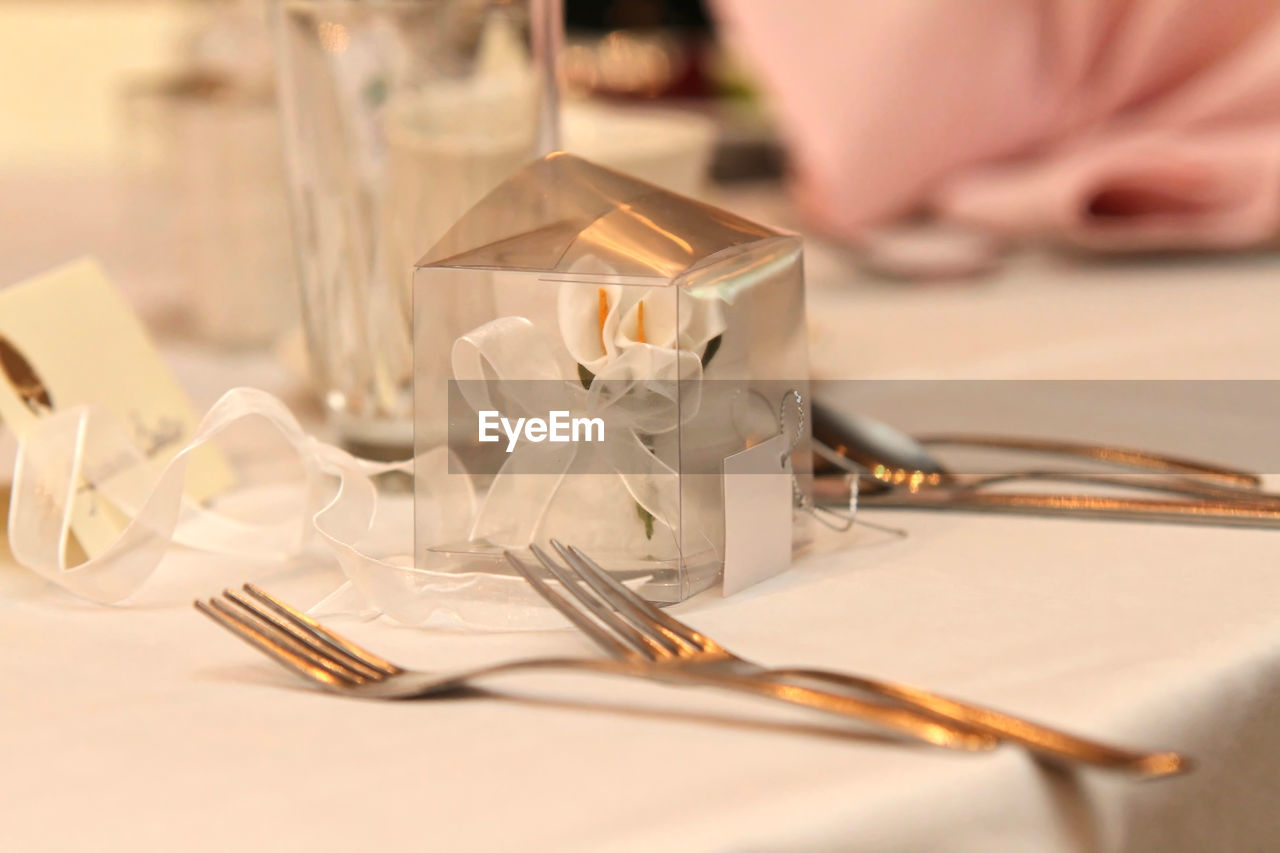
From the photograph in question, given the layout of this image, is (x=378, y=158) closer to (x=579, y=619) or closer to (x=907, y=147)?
(x=579, y=619)

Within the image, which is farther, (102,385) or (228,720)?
(102,385)

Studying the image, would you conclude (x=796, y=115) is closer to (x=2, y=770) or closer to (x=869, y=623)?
(x=869, y=623)

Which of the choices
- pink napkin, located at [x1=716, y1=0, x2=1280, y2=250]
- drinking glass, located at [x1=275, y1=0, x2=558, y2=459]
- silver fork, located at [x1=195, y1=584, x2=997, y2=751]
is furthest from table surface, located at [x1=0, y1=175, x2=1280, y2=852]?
pink napkin, located at [x1=716, y1=0, x2=1280, y2=250]

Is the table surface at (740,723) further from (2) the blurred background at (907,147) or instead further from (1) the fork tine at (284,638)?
(2) the blurred background at (907,147)

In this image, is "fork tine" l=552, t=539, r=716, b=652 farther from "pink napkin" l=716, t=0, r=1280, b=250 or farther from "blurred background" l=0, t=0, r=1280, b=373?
"pink napkin" l=716, t=0, r=1280, b=250

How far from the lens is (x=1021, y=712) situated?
0.95ft

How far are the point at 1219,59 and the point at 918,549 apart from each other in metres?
0.67

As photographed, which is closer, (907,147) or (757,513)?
(757,513)

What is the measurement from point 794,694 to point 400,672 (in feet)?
0.34

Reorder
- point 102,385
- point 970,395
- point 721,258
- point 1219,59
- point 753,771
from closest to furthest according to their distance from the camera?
point 753,771
point 721,258
point 102,385
point 970,395
point 1219,59

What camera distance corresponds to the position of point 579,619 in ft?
1.11

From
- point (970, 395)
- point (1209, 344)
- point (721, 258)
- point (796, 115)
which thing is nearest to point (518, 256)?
point (721, 258)

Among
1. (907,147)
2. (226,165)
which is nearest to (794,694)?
(226,165)

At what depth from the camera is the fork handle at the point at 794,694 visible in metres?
0.27
